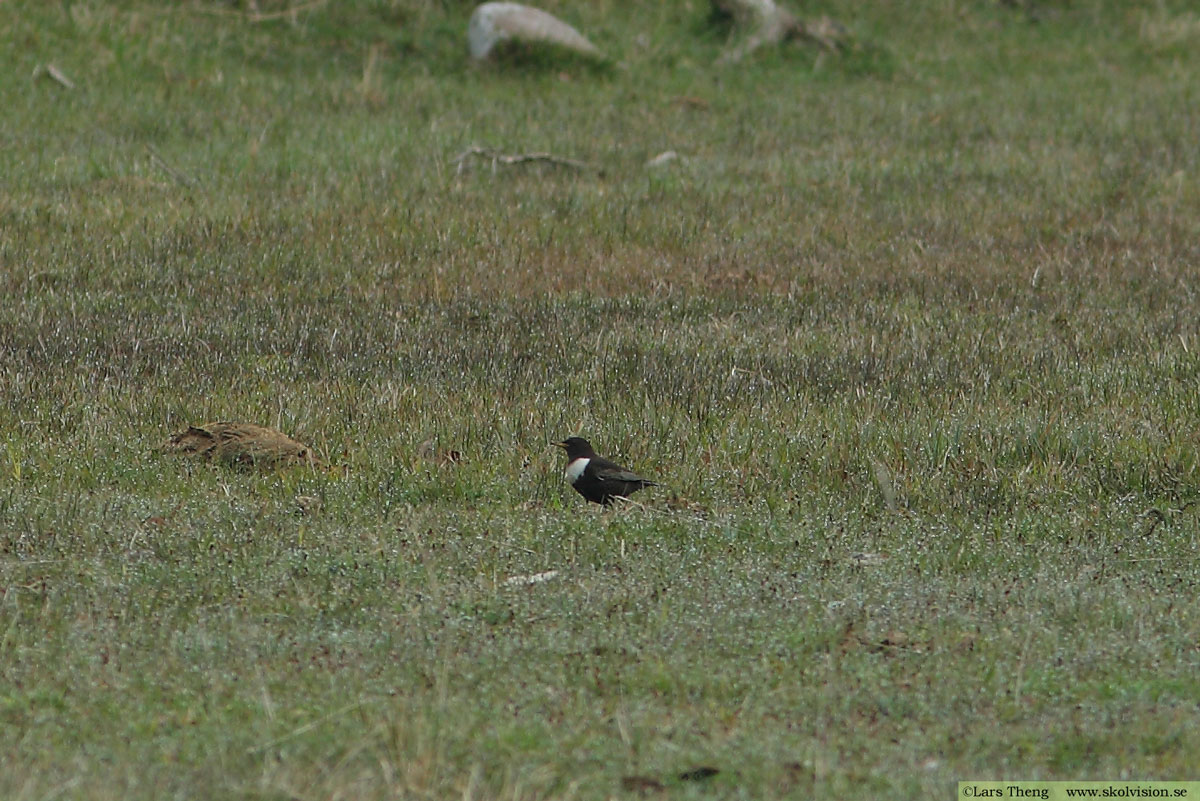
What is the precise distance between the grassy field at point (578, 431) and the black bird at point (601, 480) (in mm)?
131

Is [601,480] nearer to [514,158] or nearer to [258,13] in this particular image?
[514,158]

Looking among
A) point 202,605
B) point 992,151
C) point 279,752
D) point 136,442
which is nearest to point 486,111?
point 992,151

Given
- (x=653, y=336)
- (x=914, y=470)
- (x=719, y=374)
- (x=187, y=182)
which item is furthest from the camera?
(x=187, y=182)

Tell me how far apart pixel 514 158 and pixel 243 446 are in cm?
882

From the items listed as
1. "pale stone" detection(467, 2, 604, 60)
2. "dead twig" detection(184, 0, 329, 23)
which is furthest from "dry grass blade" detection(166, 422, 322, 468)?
"dead twig" detection(184, 0, 329, 23)

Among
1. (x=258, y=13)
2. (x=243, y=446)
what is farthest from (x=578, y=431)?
(x=258, y=13)

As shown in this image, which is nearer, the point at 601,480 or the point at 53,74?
the point at 601,480

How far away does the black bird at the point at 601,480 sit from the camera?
21.2 ft

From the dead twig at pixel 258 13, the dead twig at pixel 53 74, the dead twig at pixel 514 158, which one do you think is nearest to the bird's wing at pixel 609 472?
the dead twig at pixel 514 158

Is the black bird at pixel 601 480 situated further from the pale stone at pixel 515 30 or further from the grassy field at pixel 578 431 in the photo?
the pale stone at pixel 515 30

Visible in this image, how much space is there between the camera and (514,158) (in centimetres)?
1542

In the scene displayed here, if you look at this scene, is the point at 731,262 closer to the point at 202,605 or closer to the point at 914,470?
the point at 914,470

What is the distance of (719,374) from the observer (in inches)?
352

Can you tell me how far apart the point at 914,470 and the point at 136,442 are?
3658 millimetres
